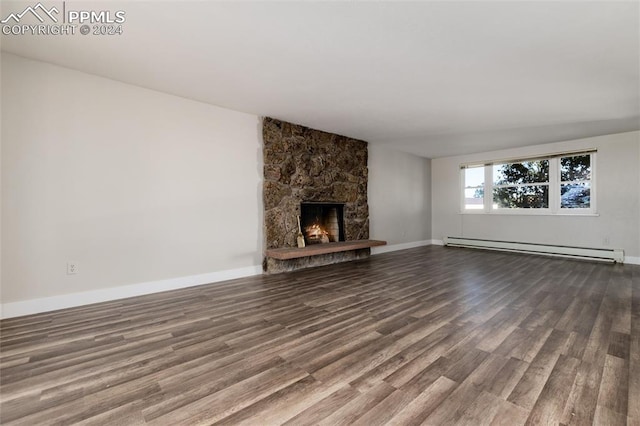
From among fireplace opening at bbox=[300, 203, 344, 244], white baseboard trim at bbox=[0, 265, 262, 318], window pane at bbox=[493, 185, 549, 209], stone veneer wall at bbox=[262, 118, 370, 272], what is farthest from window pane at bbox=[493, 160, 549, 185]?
white baseboard trim at bbox=[0, 265, 262, 318]

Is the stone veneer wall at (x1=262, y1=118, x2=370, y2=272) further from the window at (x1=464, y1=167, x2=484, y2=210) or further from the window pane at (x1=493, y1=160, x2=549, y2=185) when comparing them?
the window pane at (x1=493, y1=160, x2=549, y2=185)

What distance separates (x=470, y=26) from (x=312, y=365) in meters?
2.62

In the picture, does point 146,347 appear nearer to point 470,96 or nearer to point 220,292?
point 220,292

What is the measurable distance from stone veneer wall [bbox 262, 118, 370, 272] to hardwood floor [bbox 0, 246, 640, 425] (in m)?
1.31

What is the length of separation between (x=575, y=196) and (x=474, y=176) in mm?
1974

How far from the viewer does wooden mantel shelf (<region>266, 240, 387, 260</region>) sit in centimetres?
407

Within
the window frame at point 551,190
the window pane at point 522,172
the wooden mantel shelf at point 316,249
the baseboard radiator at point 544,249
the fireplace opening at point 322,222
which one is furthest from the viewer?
the window pane at point 522,172

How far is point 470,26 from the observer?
2059mm

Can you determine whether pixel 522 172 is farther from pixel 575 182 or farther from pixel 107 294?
pixel 107 294

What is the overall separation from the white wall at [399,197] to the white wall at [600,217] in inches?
43.9

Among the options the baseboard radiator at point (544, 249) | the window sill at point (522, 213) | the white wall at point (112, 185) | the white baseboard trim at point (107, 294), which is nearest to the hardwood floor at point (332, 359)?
the white baseboard trim at point (107, 294)

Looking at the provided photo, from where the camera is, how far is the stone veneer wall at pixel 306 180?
14.1ft

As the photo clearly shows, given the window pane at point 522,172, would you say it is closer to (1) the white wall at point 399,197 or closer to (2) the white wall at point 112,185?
(1) the white wall at point 399,197

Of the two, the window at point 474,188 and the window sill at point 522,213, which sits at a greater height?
the window at point 474,188
